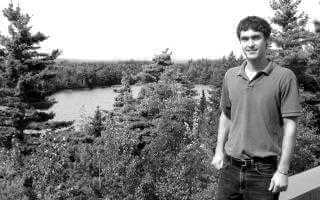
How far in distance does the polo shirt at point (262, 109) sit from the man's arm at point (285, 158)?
0.23 feet

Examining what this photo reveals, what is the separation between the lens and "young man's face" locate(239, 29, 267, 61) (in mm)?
2959

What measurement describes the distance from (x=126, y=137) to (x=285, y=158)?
27.8m

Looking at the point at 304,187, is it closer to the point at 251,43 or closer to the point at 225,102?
the point at 225,102

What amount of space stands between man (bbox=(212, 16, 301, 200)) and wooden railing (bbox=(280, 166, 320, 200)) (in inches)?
24.3

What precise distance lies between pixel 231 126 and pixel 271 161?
0.36 m

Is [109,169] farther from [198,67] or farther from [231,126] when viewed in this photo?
[198,67]

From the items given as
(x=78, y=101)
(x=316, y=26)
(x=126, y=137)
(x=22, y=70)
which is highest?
(x=316, y=26)

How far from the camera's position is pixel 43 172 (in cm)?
3105

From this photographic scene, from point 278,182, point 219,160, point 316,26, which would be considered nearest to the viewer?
point 278,182

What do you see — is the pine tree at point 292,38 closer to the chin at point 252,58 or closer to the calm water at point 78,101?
the chin at point 252,58

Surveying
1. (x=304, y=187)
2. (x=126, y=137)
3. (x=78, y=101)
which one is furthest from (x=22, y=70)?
(x=78, y=101)

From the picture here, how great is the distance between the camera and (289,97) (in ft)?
9.22

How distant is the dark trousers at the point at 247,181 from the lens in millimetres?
2914

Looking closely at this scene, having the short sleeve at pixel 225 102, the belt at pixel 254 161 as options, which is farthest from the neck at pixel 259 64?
the belt at pixel 254 161
